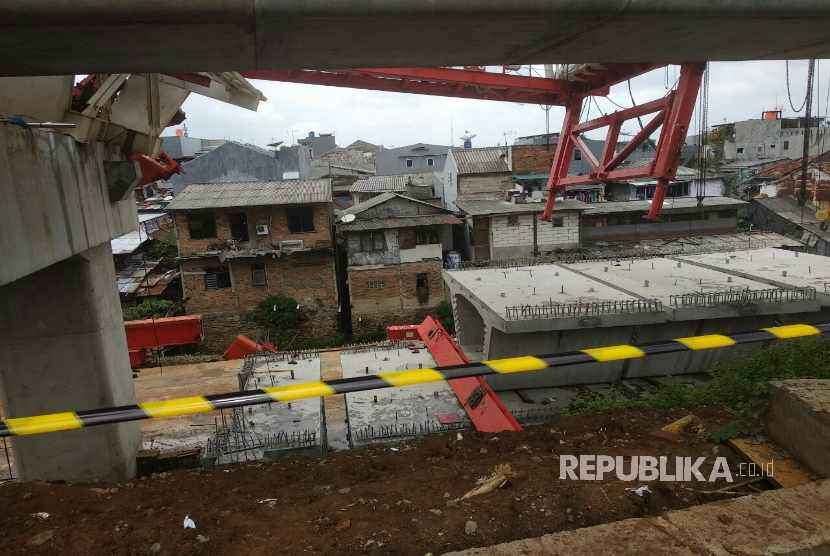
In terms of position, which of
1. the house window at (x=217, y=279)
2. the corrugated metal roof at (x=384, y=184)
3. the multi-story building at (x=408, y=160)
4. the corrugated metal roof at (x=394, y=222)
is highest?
the multi-story building at (x=408, y=160)

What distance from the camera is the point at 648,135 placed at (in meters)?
→ 9.28

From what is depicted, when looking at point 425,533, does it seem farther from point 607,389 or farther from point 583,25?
point 607,389

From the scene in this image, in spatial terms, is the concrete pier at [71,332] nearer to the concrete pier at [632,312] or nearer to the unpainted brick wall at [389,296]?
the concrete pier at [632,312]

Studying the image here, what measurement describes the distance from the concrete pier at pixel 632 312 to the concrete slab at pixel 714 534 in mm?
5261

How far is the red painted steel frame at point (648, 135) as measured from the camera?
8.17 meters

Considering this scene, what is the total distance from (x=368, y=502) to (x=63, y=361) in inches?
169

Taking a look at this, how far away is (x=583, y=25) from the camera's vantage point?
9.96 ft

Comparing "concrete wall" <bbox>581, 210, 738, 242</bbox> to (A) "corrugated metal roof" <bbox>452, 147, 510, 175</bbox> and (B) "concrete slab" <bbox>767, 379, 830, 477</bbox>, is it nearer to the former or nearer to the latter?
(A) "corrugated metal roof" <bbox>452, 147, 510, 175</bbox>

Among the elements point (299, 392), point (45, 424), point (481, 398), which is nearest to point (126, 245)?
point (481, 398)

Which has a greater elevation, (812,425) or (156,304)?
(812,425)

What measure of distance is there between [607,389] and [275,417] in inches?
210

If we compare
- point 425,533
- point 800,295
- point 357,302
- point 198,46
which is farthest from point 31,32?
point 357,302

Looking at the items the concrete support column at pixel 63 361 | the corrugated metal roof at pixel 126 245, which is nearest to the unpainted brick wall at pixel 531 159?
the corrugated metal roof at pixel 126 245

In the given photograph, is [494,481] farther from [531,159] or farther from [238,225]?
[531,159]
